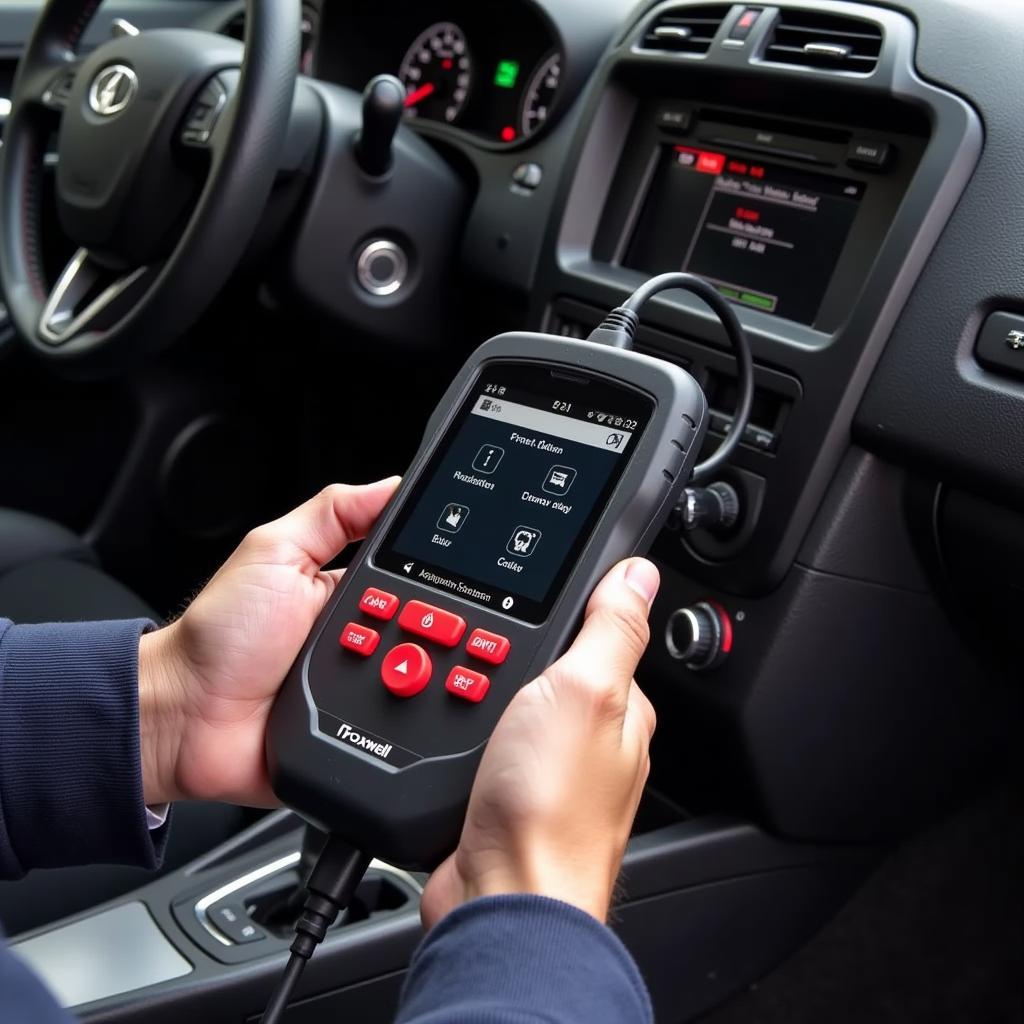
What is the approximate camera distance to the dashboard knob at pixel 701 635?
1.04 meters

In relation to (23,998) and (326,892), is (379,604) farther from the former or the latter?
(23,998)

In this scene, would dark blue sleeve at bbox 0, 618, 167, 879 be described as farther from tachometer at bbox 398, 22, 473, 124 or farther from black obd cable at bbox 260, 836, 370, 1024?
tachometer at bbox 398, 22, 473, 124

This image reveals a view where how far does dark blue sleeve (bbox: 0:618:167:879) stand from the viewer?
29.0 inches

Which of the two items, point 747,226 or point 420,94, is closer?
point 747,226

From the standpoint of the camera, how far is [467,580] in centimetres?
76

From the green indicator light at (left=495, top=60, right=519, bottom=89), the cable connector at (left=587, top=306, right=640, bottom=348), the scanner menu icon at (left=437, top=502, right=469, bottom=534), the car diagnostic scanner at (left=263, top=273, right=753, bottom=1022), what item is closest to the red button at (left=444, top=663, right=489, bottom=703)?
the car diagnostic scanner at (left=263, top=273, right=753, bottom=1022)

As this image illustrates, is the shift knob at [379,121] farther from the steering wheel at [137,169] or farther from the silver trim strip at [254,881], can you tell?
the silver trim strip at [254,881]

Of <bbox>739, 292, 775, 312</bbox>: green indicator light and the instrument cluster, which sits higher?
the instrument cluster

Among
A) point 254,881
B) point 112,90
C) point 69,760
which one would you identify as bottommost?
point 254,881

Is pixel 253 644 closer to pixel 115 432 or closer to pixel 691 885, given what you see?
pixel 691 885

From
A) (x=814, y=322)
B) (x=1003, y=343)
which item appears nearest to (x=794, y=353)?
(x=814, y=322)

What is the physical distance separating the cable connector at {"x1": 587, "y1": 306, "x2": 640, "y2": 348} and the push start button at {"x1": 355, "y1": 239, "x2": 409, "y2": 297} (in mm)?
607

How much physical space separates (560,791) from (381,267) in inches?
35.0

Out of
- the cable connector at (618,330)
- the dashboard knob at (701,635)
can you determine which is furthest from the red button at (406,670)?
the dashboard knob at (701,635)
